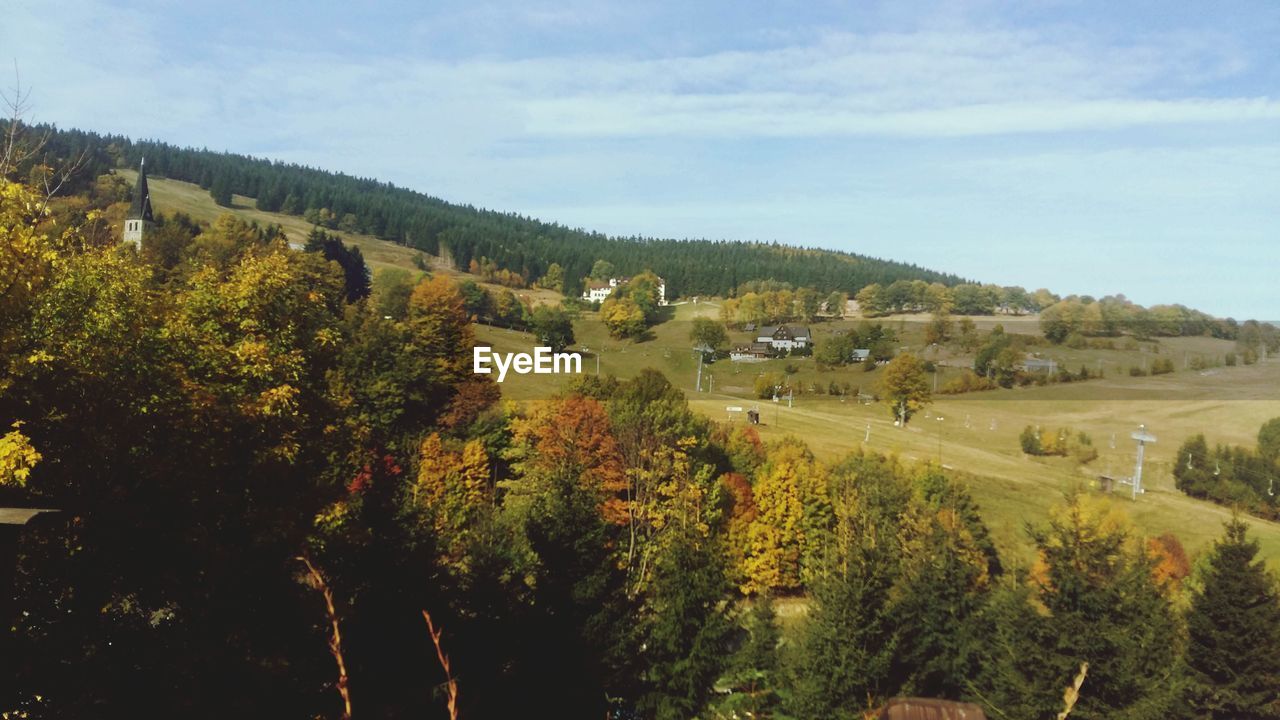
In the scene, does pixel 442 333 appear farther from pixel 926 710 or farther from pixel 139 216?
pixel 926 710

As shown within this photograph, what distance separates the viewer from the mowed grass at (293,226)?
163375mm

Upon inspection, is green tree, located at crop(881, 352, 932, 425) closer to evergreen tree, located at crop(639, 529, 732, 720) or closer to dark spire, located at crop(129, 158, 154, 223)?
evergreen tree, located at crop(639, 529, 732, 720)

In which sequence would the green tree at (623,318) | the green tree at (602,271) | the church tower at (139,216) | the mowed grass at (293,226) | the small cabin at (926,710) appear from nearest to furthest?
the small cabin at (926,710) < the church tower at (139,216) < the green tree at (623,318) < the mowed grass at (293,226) < the green tree at (602,271)

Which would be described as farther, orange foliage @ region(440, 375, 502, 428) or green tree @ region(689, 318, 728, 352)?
green tree @ region(689, 318, 728, 352)

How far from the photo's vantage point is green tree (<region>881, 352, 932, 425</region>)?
295 feet

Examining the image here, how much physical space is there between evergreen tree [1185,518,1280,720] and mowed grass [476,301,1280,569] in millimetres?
31761

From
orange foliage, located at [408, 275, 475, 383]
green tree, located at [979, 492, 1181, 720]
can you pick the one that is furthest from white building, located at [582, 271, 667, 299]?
green tree, located at [979, 492, 1181, 720]

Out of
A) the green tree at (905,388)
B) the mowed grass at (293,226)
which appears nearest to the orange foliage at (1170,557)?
the green tree at (905,388)

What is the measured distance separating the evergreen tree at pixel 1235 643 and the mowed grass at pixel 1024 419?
1250 inches

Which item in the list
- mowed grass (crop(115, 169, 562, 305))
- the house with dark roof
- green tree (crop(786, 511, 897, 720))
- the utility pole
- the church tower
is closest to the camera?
green tree (crop(786, 511, 897, 720))

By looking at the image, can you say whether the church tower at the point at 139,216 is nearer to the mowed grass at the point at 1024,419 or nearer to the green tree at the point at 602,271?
the mowed grass at the point at 1024,419

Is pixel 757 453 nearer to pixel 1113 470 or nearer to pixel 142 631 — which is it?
pixel 1113 470

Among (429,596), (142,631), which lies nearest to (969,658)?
(429,596)

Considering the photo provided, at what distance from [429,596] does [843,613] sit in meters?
13.9
